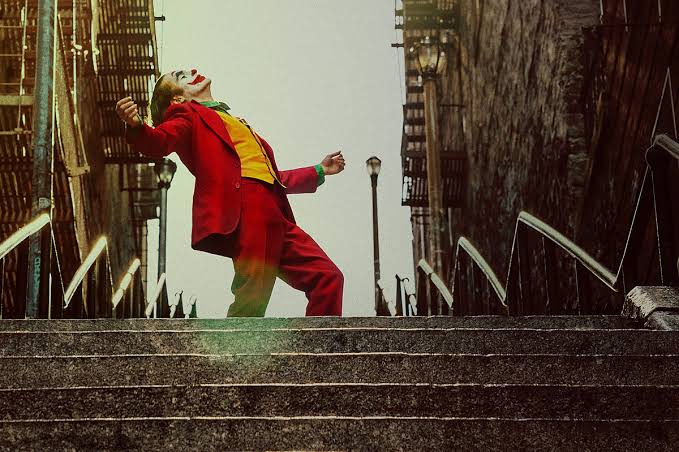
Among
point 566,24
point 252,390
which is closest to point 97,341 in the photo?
point 252,390

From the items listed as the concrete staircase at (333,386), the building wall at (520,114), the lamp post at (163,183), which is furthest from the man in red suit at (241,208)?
the lamp post at (163,183)

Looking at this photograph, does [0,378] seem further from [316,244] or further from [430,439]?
[316,244]

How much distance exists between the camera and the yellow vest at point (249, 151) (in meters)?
7.35

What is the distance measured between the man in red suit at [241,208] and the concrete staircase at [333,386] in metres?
1.32

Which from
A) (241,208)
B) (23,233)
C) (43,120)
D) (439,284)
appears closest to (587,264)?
(241,208)

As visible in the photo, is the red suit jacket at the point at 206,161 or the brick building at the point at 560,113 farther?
the brick building at the point at 560,113

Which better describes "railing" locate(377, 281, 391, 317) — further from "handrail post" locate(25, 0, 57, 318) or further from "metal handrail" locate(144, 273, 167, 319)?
"handrail post" locate(25, 0, 57, 318)

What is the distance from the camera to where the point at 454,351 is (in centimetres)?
532

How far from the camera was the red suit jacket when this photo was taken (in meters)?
7.03

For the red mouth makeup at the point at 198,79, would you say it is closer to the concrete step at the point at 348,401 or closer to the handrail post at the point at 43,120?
the handrail post at the point at 43,120

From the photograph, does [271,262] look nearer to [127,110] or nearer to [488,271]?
[127,110]

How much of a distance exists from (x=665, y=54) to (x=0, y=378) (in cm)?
560

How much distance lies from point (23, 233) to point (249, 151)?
1.42 meters

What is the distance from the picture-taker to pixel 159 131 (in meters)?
7.16
